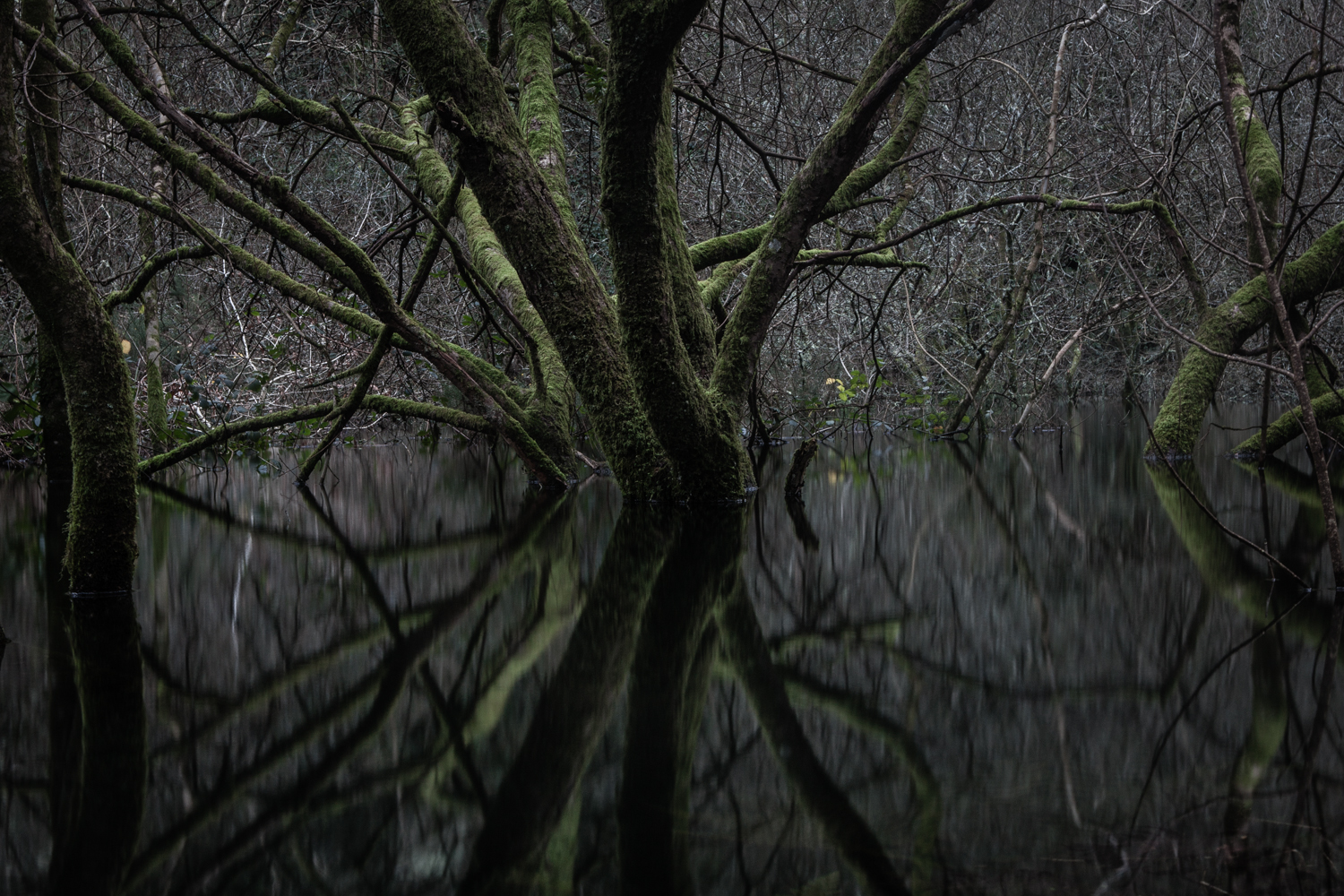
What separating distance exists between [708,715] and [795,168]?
7.49m

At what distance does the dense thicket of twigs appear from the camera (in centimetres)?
686

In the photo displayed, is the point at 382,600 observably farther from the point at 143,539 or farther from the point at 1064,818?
the point at 1064,818

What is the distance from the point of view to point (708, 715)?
188 cm

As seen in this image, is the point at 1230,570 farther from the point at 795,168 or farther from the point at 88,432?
the point at 795,168

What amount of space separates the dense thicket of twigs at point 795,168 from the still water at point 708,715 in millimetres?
2965

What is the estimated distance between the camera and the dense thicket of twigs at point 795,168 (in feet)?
22.5

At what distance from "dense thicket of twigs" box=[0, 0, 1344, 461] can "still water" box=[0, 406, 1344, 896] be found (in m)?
2.97

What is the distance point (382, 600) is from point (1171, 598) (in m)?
2.32

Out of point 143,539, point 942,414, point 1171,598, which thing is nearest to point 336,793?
point 1171,598

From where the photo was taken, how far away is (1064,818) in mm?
1354

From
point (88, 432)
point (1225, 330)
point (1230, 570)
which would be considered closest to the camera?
point (88, 432)

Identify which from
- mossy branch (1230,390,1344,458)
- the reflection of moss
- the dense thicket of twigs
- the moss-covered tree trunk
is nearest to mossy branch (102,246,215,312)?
the dense thicket of twigs

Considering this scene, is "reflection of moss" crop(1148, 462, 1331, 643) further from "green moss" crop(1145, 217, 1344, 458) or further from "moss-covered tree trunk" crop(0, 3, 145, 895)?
"moss-covered tree trunk" crop(0, 3, 145, 895)

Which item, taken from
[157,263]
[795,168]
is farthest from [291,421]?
[795,168]
